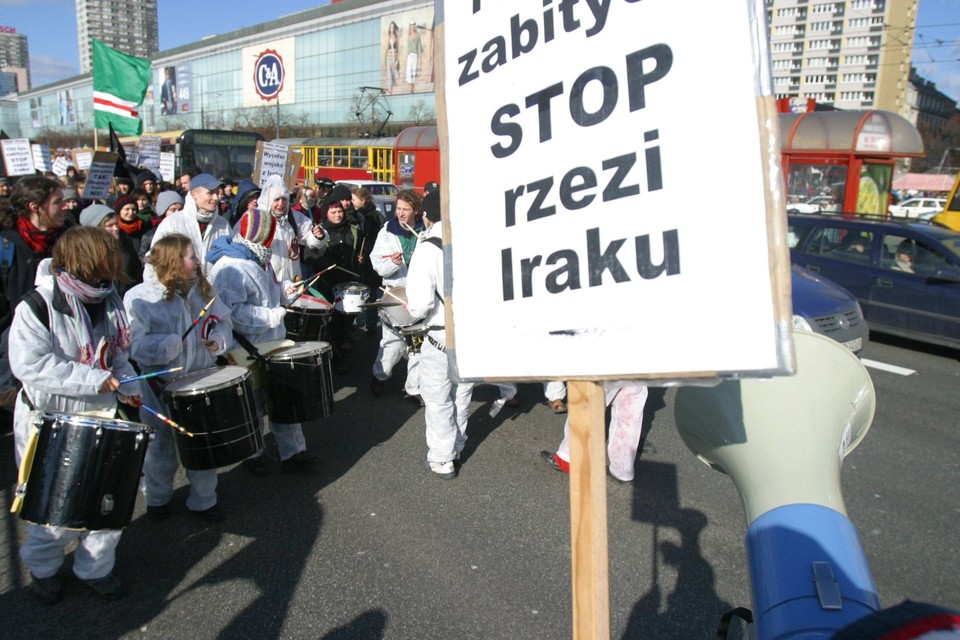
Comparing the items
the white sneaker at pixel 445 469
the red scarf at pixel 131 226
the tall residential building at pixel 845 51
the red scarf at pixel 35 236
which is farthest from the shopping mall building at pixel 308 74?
the tall residential building at pixel 845 51

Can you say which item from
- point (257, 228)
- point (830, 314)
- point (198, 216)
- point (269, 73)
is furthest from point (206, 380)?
point (269, 73)

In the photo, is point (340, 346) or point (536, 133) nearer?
point (536, 133)

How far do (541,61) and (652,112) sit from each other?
0.34 metres

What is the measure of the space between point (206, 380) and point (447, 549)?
1584 millimetres

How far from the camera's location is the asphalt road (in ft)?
10.3

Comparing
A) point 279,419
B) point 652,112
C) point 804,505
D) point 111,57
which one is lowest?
point 279,419

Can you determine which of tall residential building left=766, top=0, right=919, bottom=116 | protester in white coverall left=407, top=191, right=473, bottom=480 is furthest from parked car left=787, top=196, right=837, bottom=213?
tall residential building left=766, top=0, right=919, bottom=116

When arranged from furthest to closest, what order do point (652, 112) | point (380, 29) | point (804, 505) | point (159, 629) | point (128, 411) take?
point (380, 29) < point (128, 411) < point (159, 629) < point (804, 505) < point (652, 112)

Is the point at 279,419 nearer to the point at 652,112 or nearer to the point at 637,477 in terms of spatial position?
the point at 637,477

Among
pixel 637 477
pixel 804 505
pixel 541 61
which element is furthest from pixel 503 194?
pixel 637 477

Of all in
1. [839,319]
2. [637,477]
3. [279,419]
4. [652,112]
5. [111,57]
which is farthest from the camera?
[111,57]

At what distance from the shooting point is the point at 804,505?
1.54 m

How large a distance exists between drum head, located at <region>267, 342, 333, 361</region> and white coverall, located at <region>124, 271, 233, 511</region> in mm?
287

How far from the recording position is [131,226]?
280 inches
